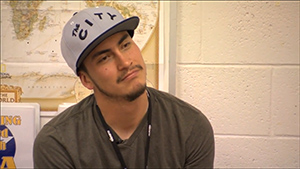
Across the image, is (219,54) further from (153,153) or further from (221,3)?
(153,153)

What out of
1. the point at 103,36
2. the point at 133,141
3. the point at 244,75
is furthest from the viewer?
the point at 244,75

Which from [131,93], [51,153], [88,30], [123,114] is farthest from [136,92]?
[51,153]

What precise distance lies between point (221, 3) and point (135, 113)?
2.25ft

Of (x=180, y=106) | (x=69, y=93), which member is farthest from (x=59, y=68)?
(x=180, y=106)

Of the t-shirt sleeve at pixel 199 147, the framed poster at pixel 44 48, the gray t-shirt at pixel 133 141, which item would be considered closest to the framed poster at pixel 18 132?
the framed poster at pixel 44 48

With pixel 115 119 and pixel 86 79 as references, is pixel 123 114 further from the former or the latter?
pixel 86 79

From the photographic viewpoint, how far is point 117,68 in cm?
120

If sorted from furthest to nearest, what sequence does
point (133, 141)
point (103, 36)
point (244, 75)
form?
point (244, 75)
point (133, 141)
point (103, 36)

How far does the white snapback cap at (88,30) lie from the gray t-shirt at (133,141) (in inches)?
9.0

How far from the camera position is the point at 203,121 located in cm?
135

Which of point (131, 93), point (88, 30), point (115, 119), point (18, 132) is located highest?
point (88, 30)

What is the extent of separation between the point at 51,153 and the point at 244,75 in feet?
3.05

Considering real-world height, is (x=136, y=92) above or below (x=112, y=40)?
below

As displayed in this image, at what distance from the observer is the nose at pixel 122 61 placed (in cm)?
119
